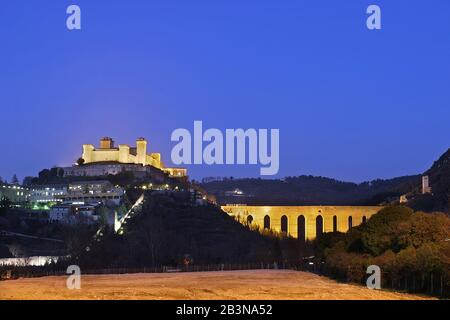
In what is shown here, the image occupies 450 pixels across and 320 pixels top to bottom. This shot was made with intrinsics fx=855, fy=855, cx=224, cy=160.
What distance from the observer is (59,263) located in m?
70.9

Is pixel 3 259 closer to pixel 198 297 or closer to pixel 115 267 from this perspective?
pixel 115 267

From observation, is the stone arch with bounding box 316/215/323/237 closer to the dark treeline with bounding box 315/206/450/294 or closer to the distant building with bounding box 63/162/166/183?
the distant building with bounding box 63/162/166/183

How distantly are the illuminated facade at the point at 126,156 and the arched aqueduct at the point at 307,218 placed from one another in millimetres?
19478

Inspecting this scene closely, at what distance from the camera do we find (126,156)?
138 metres

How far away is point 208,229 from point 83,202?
2258 cm

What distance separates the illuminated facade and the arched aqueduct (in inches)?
767

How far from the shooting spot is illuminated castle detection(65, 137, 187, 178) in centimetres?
13375

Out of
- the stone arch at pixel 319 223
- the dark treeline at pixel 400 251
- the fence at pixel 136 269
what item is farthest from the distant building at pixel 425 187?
the dark treeline at pixel 400 251

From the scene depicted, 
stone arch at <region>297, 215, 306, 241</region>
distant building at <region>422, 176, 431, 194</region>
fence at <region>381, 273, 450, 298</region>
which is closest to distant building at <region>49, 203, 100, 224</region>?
stone arch at <region>297, 215, 306, 241</region>

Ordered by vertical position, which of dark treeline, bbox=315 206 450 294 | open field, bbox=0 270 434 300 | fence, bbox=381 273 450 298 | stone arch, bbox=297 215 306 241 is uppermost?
stone arch, bbox=297 215 306 241

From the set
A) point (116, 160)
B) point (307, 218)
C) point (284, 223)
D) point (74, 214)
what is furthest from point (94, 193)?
point (307, 218)
